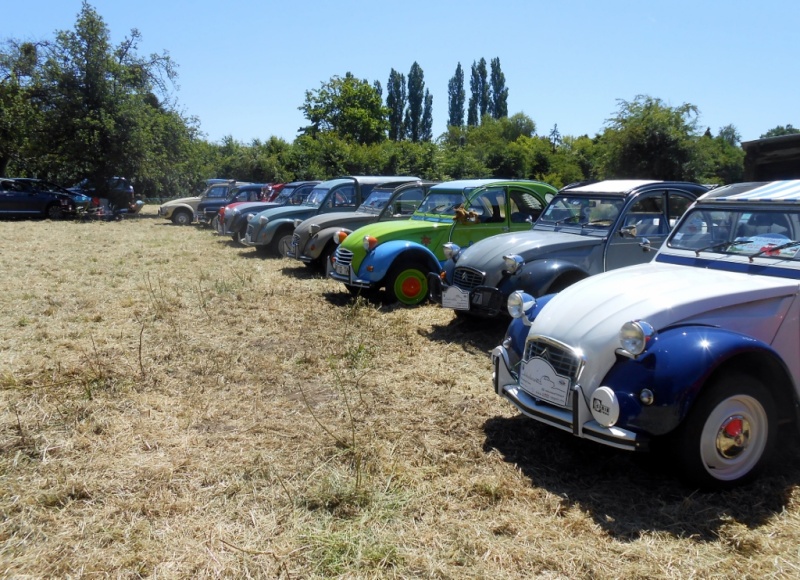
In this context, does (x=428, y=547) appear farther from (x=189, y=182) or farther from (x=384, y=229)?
(x=189, y=182)

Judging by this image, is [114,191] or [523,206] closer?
[523,206]

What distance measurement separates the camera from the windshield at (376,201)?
37.8 ft

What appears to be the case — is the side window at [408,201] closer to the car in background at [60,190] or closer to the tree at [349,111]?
the car in background at [60,190]

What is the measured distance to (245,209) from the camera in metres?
16.5

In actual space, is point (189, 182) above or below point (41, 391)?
above

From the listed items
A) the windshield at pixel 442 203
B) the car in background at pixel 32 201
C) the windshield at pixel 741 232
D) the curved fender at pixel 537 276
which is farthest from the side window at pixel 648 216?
the car in background at pixel 32 201

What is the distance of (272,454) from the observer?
14.1 feet

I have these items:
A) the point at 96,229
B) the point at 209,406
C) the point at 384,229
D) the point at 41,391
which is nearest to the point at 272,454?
the point at 209,406

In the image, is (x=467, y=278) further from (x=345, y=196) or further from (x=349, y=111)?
(x=349, y=111)

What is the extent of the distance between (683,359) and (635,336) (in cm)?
27

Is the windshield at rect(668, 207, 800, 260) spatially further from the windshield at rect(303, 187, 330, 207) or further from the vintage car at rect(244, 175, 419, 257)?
the windshield at rect(303, 187, 330, 207)

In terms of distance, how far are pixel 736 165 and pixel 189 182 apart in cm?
2613

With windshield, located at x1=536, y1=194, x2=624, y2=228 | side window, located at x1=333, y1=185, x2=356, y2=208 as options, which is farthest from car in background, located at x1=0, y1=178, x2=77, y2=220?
windshield, located at x1=536, y1=194, x2=624, y2=228

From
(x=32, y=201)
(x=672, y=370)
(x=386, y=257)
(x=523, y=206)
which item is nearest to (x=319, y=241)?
(x=386, y=257)
